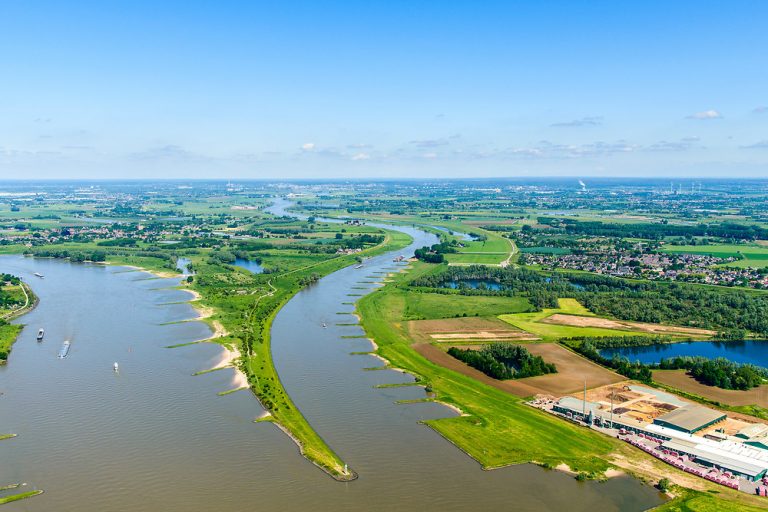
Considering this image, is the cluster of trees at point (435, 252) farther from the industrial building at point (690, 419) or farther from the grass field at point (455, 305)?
the industrial building at point (690, 419)

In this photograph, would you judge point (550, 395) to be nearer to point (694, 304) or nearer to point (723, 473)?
point (723, 473)

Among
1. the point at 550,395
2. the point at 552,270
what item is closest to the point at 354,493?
the point at 550,395

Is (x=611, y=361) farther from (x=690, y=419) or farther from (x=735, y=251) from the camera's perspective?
(x=735, y=251)

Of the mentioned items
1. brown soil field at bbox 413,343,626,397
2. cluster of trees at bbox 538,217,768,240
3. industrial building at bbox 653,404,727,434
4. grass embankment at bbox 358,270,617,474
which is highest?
cluster of trees at bbox 538,217,768,240

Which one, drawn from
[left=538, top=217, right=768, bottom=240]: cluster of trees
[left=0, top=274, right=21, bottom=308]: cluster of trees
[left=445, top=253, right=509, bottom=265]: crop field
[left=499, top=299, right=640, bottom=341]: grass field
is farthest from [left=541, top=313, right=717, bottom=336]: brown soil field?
[left=538, top=217, right=768, bottom=240]: cluster of trees

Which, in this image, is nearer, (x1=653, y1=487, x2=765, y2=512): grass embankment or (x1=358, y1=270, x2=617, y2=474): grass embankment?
(x1=653, y1=487, x2=765, y2=512): grass embankment

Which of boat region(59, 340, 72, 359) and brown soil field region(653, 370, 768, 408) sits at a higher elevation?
boat region(59, 340, 72, 359)

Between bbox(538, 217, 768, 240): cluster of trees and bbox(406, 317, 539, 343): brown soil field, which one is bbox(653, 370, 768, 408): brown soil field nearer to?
bbox(406, 317, 539, 343): brown soil field

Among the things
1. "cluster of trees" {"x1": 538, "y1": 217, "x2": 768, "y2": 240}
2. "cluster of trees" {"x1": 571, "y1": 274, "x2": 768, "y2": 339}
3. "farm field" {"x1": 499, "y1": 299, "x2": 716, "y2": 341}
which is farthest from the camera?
"cluster of trees" {"x1": 538, "y1": 217, "x2": 768, "y2": 240}
